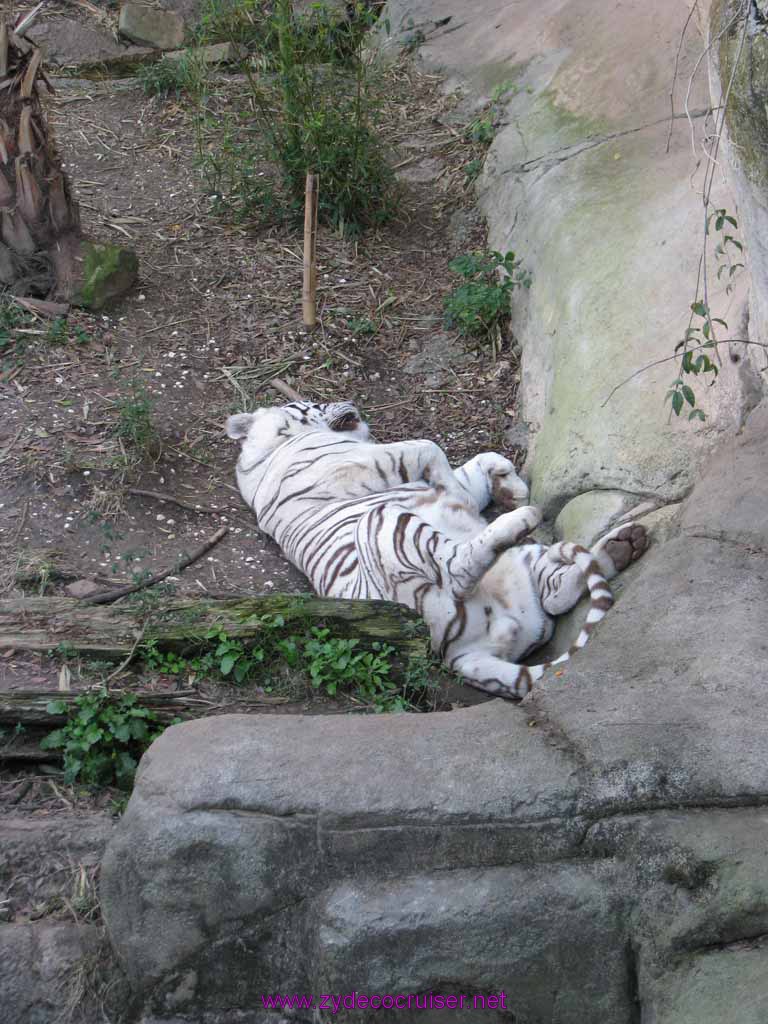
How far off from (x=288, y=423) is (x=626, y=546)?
2147 mm

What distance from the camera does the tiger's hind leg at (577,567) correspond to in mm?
3889

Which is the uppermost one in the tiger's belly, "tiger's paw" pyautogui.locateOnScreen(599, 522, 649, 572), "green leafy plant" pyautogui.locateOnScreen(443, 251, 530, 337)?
"green leafy plant" pyautogui.locateOnScreen(443, 251, 530, 337)

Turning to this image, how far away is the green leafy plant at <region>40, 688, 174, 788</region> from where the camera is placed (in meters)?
3.32

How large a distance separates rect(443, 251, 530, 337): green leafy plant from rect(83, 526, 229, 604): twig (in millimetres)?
1968

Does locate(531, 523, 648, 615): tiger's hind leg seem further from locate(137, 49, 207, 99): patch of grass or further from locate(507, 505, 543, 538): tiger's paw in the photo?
locate(137, 49, 207, 99): patch of grass

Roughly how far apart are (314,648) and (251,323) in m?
3.11

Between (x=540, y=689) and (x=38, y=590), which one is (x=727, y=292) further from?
(x=38, y=590)

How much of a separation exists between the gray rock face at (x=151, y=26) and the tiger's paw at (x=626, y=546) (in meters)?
7.34

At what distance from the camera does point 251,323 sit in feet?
20.6

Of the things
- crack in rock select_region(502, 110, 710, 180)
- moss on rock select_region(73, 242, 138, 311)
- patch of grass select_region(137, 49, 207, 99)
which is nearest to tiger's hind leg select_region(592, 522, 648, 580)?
crack in rock select_region(502, 110, 710, 180)

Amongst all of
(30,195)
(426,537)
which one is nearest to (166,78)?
(30,195)

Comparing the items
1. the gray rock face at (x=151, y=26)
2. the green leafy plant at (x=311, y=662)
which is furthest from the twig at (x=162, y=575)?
the gray rock face at (x=151, y=26)

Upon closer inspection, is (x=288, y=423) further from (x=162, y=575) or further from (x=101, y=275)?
(x=101, y=275)

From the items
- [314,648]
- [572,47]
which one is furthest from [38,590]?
[572,47]
